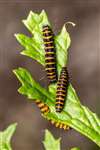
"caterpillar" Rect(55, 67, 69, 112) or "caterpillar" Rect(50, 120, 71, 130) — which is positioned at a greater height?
"caterpillar" Rect(55, 67, 69, 112)

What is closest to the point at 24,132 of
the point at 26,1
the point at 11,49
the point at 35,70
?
the point at 35,70

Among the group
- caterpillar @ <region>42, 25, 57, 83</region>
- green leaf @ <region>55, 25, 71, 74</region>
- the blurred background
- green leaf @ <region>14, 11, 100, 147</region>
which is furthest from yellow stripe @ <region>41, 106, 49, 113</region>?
the blurred background

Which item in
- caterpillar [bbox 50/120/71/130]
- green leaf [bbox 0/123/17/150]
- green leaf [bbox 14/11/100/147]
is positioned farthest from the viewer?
green leaf [bbox 0/123/17/150]

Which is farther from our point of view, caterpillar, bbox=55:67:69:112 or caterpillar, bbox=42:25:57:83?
caterpillar, bbox=42:25:57:83

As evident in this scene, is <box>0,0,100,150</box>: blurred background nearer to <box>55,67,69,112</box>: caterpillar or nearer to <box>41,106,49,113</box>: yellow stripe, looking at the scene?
<box>55,67,69,112</box>: caterpillar

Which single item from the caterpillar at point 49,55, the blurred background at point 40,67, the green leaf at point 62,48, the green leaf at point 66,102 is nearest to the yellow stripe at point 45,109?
the green leaf at point 66,102

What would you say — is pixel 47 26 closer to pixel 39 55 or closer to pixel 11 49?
pixel 39 55

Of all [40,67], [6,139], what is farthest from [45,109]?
[40,67]
